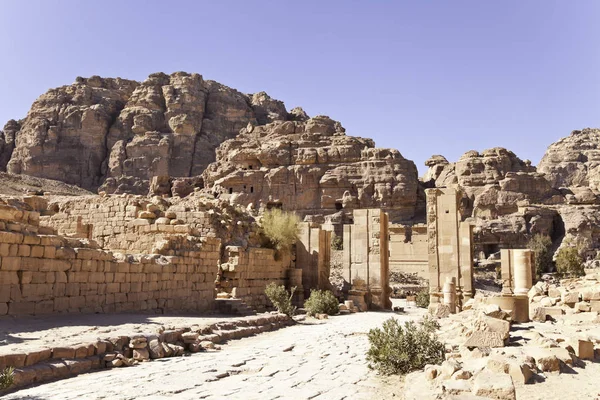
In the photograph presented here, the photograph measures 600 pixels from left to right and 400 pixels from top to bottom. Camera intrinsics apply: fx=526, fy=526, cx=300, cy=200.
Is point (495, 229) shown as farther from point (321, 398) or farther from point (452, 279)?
point (321, 398)

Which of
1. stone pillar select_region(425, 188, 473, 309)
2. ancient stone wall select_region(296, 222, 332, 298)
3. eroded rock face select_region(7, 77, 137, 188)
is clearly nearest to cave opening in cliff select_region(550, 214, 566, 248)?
stone pillar select_region(425, 188, 473, 309)

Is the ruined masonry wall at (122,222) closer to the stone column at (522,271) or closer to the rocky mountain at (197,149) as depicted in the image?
the stone column at (522,271)

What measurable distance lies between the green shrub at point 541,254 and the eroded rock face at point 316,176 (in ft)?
44.2

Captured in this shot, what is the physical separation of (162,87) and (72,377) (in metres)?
75.6

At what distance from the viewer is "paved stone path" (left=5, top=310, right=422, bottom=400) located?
560 centimetres

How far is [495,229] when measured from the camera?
4719 centimetres

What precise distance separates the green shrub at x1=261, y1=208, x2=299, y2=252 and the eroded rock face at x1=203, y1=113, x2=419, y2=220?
110 feet

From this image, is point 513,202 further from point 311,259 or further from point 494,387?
point 494,387

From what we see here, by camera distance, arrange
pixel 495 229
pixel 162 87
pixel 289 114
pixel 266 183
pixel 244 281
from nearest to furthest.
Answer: pixel 244 281 < pixel 495 229 < pixel 266 183 < pixel 162 87 < pixel 289 114

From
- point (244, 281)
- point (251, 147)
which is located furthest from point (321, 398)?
point (251, 147)

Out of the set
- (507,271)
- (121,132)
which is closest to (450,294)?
Result: (507,271)

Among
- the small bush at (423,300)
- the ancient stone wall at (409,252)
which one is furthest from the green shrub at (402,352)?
the ancient stone wall at (409,252)

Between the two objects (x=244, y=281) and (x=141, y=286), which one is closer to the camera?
(x=141, y=286)

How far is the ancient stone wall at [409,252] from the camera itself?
39031 mm
